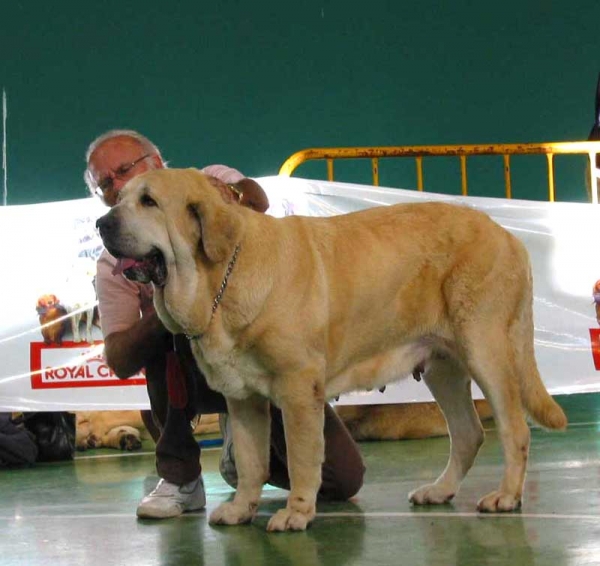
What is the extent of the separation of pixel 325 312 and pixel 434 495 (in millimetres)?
827

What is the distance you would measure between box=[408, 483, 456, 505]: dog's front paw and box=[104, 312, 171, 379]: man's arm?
1022mm

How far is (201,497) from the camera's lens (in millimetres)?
4184

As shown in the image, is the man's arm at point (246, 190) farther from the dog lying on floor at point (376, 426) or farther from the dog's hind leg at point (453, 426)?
the dog lying on floor at point (376, 426)

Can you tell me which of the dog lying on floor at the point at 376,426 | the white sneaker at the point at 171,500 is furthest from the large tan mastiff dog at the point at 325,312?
the dog lying on floor at the point at 376,426

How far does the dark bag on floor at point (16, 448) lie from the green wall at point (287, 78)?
264 centimetres

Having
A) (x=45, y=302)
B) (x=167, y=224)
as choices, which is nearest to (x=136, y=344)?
(x=167, y=224)

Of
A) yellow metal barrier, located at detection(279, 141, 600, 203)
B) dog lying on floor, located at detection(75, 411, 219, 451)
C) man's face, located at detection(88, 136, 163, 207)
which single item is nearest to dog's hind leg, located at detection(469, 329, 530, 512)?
man's face, located at detection(88, 136, 163, 207)

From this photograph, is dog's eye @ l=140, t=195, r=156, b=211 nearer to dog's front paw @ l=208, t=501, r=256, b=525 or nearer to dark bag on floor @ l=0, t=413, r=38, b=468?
dog's front paw @ l=208, t=501, r=256, b=525

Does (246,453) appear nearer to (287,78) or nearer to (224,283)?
(224,283)

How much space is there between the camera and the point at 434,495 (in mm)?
4020

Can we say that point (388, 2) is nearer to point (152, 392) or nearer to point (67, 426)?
point (67, 426)

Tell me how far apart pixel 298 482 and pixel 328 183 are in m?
2.96

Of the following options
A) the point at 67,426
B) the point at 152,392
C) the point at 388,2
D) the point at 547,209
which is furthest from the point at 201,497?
the point at 388,2

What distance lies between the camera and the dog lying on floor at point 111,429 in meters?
6.31
